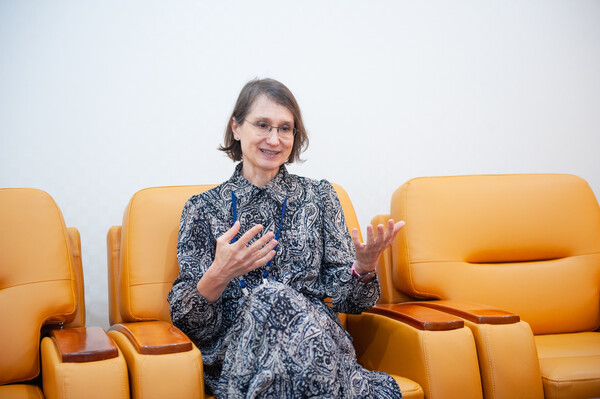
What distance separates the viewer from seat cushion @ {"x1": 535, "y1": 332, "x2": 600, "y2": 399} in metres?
1.58

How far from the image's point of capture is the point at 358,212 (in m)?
2.58

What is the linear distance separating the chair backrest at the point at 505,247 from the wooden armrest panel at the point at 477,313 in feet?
0.58

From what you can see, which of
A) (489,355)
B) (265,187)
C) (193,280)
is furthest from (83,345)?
(489,355)

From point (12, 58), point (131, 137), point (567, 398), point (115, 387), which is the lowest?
point (567, 398)

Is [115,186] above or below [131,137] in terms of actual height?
below

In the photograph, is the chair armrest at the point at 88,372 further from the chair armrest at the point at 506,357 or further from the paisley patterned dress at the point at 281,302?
the chair armrest at the point at 506,357

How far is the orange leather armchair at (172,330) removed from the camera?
138 cm

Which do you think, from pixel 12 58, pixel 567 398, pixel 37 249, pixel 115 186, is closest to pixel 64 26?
pixel 12 58

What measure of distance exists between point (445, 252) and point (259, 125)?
32.1 inches

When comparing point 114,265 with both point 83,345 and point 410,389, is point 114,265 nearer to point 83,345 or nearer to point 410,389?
point 83,345

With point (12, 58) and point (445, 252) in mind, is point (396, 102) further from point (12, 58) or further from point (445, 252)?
point (12, 58)

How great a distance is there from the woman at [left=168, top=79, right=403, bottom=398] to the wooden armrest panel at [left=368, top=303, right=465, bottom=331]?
111mm

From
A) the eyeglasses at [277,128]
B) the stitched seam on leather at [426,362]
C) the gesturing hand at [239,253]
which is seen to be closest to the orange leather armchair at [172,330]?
the stitched seam on leather at [426,362]

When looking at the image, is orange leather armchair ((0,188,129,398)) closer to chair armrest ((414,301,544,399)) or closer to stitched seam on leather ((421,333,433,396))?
stitched seam on leather ((421,333,433,396))
